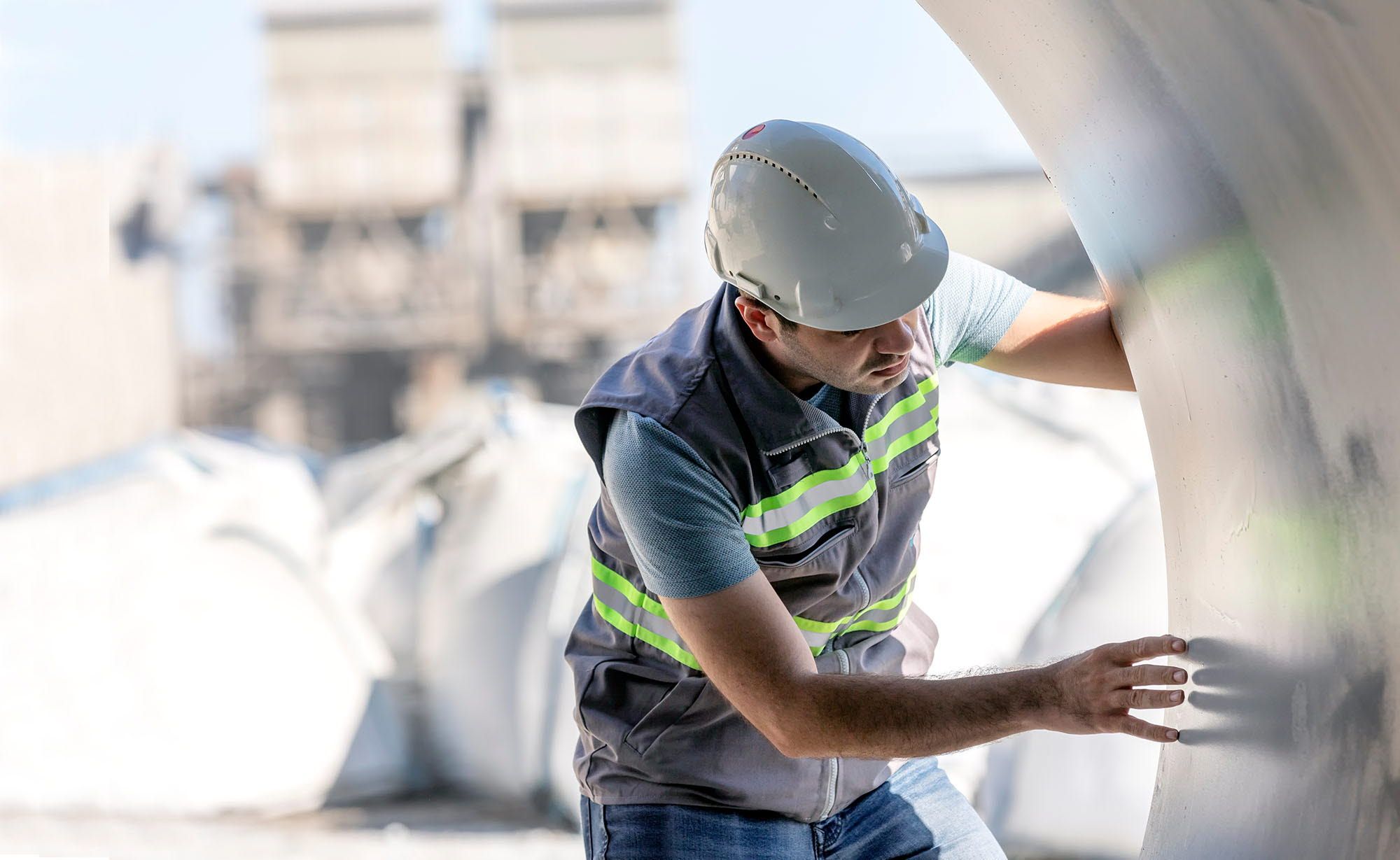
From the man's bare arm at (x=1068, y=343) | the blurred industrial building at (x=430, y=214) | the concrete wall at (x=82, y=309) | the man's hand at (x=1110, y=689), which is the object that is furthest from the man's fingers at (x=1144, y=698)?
the blurred industrial building at (x=430, y=214)

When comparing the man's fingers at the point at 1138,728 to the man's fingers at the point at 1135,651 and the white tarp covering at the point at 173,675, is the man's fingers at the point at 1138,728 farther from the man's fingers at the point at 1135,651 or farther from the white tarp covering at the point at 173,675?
the white tarp covering at the point at 173,675

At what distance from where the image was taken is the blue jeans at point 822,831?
4.84ft

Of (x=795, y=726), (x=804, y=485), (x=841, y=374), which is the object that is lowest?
(x=795, y=726)

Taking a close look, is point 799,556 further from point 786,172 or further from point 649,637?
point 786,172

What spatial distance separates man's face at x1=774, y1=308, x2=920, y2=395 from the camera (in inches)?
53.1

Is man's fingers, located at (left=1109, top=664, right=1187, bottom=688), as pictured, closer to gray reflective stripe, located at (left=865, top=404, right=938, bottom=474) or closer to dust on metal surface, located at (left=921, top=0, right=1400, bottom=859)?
dust on metal surface, located at (left=921, top=0, right=1400, bottom=859)

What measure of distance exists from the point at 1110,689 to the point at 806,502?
1.38 feet

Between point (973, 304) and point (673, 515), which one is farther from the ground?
point (973, 304)

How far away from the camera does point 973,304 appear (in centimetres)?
159

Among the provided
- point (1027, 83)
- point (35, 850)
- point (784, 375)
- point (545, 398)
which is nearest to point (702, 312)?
point (784, 375)

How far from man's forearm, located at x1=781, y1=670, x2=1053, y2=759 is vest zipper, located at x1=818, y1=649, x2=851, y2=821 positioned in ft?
0.78

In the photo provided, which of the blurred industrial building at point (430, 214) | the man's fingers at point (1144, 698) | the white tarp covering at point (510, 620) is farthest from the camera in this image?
the blurred industrial building at point (430, 214)

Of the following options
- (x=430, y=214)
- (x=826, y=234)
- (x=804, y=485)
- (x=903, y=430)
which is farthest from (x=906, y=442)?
(x=430, y=214)

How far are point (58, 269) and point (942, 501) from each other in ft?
32.1
